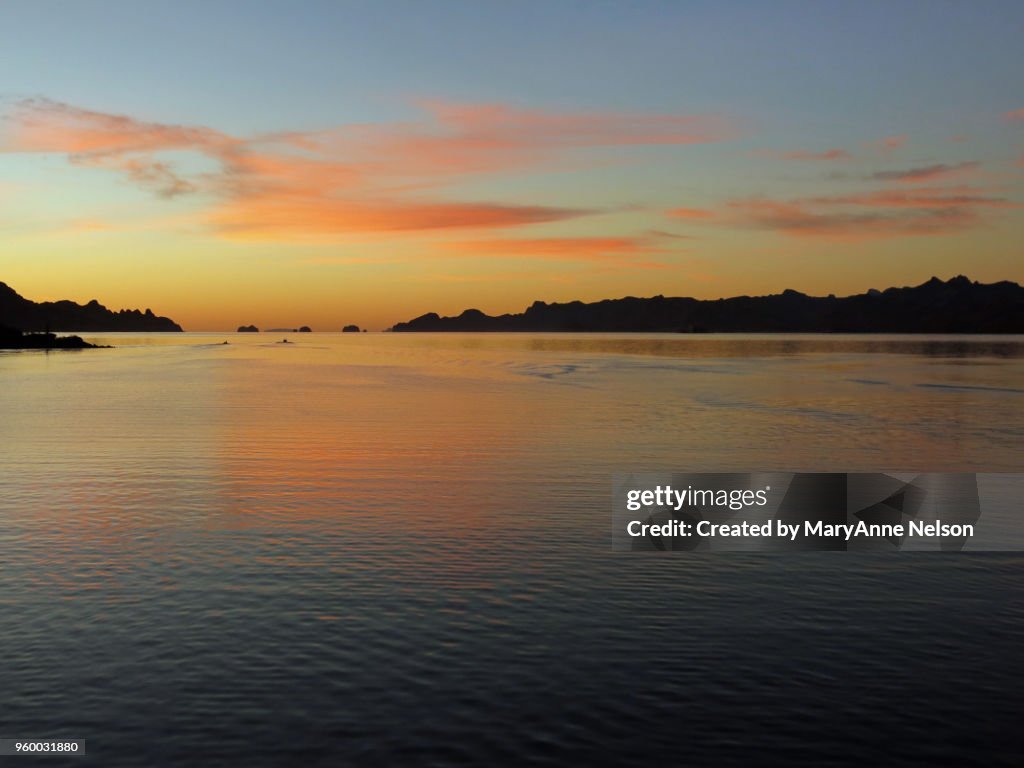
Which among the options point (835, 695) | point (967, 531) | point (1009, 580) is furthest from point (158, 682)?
point (967, 531)

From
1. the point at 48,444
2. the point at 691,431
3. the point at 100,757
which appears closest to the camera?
the point at 100,757

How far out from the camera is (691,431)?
5475cm

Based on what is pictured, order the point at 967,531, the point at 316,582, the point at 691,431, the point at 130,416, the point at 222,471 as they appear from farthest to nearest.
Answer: the point at 130,416
the point at 691,431
the point at 222,471
the point at 967,531
the point at 316,582

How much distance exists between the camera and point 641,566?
2227cm

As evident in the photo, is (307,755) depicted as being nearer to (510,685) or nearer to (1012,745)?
(510,685)

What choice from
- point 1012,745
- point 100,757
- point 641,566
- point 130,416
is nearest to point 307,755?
point 100,757

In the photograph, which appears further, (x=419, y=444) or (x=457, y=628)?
(x=419, y=444)

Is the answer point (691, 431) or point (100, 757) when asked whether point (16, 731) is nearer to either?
point (100, 757)

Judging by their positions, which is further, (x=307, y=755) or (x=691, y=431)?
(x=691, y=431)

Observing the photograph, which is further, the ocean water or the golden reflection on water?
the golden reflection on water

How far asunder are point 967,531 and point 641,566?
36.0 ft

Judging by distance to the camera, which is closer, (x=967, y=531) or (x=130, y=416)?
(x=967, y=531)

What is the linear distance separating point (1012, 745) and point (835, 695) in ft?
8.20

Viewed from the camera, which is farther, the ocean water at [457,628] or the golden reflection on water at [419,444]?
the golden reflection on water at [419,444]
